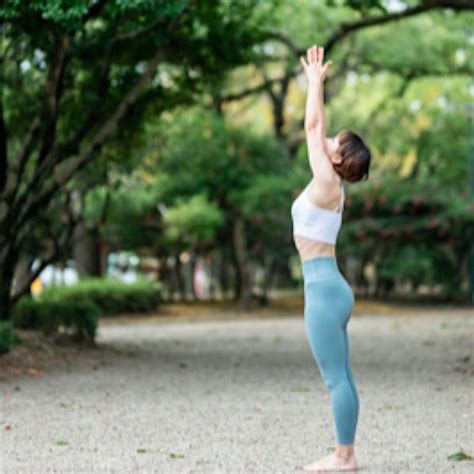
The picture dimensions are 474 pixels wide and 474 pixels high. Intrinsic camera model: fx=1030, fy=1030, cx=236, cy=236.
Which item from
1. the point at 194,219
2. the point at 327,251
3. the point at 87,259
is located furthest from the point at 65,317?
the point at 87,259

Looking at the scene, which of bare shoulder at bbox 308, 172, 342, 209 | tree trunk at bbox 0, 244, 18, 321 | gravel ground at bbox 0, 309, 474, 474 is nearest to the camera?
bare shoulder at bbox 308, 172, 342, 209

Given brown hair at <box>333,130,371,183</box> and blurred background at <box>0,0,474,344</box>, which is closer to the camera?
brown hair at <box>333,130,371,183</box>

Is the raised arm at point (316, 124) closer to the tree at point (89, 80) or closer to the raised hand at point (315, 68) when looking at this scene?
the raised hand at point (315, 68)

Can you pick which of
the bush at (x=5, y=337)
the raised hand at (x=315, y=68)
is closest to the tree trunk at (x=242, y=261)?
the bush at (x=5, y=337)

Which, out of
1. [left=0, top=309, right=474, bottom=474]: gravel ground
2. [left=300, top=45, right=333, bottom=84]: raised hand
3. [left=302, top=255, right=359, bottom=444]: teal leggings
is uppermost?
→ [left=300, top=45, right=333, bottom=84]: raised hand

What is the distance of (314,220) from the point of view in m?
5.79

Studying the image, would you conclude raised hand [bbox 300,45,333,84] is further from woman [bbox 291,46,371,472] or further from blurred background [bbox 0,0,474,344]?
blurred background [bbox 0,0,474,344]

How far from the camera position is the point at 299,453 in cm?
683

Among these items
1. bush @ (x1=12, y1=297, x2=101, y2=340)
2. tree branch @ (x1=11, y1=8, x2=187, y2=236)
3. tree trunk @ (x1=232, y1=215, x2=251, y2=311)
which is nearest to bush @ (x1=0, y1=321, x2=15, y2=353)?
tree branch @ (x1=11, y1=8, x2=187, y2=236)

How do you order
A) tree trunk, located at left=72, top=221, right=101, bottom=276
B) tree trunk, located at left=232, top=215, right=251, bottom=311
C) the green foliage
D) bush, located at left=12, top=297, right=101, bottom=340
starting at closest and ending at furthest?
bush, located at left=12, top=297, right=101, bottom=340 → the green foliage → tree trunk, located at left=232, top=215, right=251, bottom=311 → tree trunk, located at left=72, top=221, right=101, bottom=276

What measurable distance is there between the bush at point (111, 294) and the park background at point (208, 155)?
0.18ft

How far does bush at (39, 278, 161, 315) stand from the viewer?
87.5ft

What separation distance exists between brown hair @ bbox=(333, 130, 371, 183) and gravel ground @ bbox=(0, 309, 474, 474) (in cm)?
175

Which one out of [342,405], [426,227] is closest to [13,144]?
[342,405]
